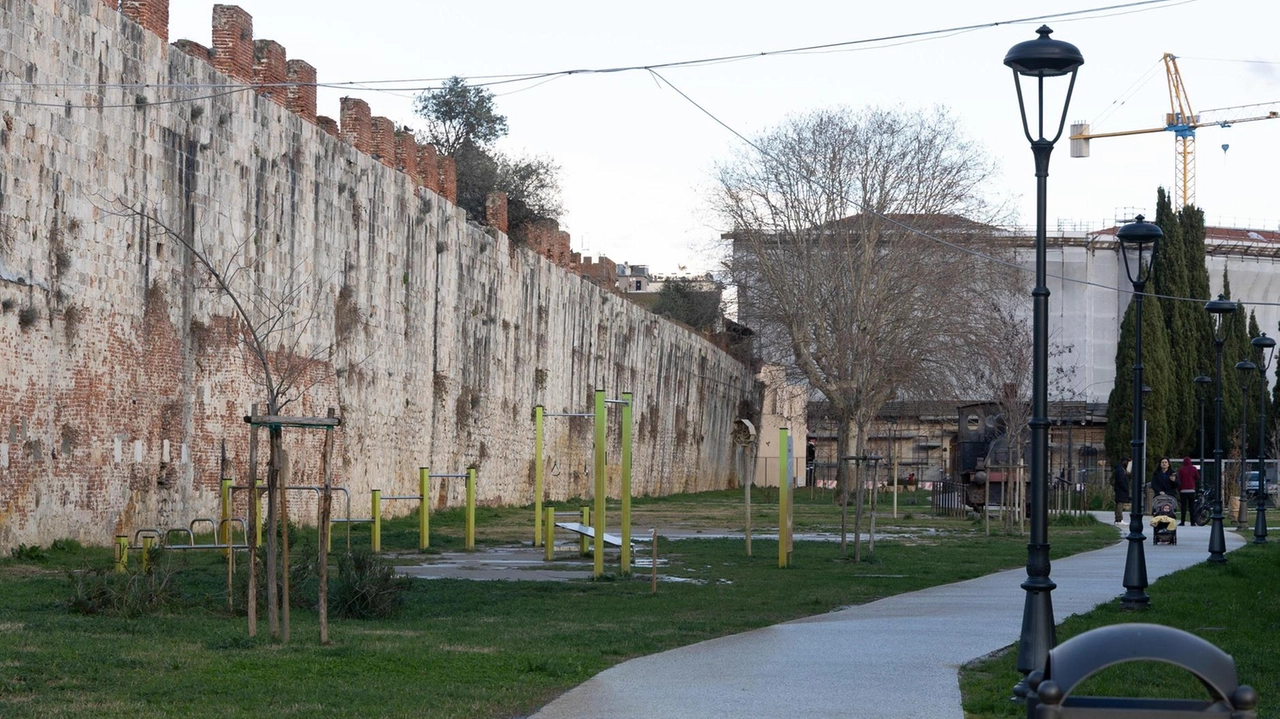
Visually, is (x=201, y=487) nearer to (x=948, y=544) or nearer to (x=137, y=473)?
(x=137, y=473)

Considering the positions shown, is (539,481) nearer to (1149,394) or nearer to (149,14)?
(149,14)

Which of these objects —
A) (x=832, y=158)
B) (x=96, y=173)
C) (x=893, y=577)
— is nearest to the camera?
(x=893, y=577)

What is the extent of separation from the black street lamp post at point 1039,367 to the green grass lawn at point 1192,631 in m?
0.33

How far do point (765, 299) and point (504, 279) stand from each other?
1555 cm

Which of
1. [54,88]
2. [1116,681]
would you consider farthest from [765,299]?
[1116,681]

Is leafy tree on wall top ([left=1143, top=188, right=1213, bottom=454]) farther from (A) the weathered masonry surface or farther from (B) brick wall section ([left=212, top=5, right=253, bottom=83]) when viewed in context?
(B) brick wall section ([left=212, top=5, right=253, bottom=83])

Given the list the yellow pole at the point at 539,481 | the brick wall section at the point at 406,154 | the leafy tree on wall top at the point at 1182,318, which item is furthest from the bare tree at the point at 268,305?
the leafy tree on wall top at the point at 1182,318

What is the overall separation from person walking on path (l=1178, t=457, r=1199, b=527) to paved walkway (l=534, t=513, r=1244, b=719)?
65.8 ft

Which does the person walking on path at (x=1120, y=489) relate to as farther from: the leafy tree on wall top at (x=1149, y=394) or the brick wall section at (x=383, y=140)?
the brick wall section at (x=383, y=140)

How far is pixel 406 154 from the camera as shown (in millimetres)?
31156

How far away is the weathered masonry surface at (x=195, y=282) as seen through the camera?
1789 cm

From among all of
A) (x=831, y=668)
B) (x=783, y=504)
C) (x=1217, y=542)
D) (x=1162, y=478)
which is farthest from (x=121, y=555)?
(x=1162, y=478)

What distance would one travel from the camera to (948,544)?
24469 millimetres

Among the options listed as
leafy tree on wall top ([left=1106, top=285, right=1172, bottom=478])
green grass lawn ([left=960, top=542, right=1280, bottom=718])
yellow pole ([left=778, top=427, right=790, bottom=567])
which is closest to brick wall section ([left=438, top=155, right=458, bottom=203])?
yellow pole ([left=778, top=427, right=790, bottom=567])
